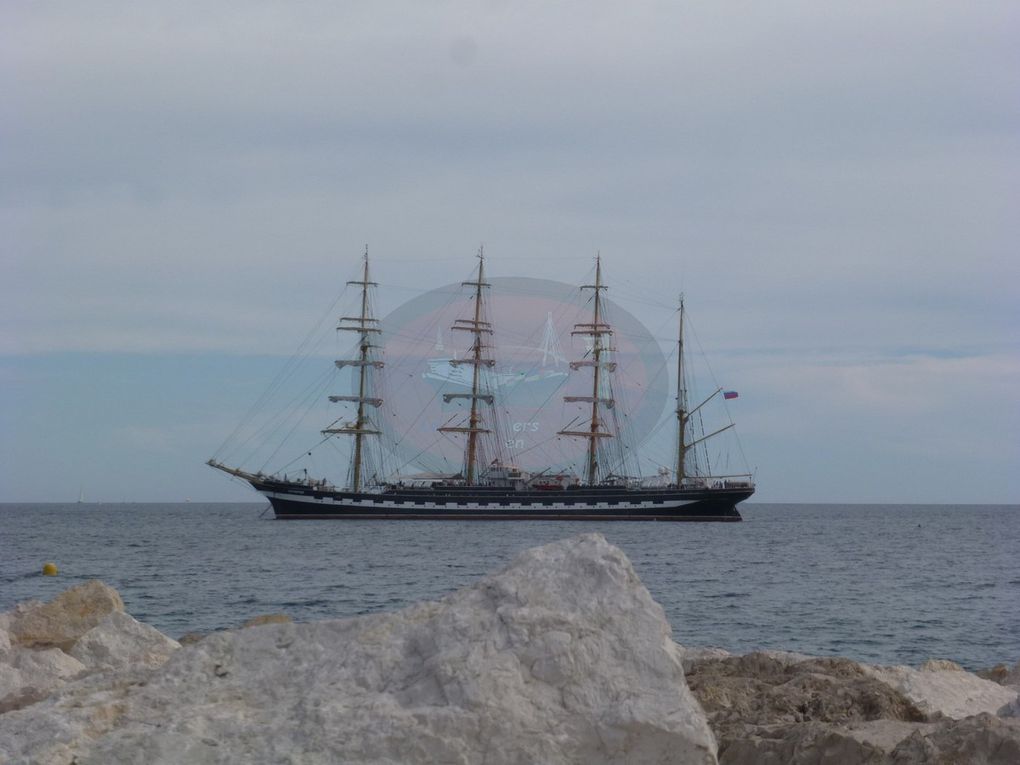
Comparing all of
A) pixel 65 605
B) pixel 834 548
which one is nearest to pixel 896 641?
pixel 65 605

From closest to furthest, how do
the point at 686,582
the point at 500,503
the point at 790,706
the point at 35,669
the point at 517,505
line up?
1. the point at 790,706
2. the point at 35,669
3. the point at 686,582
4. the point at 500,503
5. the point at 517,505

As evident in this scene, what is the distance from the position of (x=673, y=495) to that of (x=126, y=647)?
65.1 m

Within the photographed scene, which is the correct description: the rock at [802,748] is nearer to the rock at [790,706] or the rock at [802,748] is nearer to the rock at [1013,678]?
the rock at [790,706]

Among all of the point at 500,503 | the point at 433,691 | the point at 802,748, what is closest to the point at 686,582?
the point at 802,748

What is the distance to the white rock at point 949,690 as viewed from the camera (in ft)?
19.1

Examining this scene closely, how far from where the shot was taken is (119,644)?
6.99 metres

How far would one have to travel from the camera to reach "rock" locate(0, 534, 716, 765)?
276cm

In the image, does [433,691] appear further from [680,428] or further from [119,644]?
[680,428]

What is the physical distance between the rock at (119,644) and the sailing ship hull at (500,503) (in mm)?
62505

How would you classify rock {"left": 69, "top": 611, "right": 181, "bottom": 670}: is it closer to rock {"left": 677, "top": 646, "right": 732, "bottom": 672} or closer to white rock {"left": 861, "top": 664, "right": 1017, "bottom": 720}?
rock {"left": 677, "top": 646, "right": 732, "bottom": 672}

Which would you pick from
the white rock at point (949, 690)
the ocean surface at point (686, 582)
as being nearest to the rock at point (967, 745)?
the white rock at point (949, 690)

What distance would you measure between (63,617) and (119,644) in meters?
2.16

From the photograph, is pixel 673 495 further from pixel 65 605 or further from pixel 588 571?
pixel 588 571

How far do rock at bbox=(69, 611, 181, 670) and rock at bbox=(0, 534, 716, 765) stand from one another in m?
3.92
